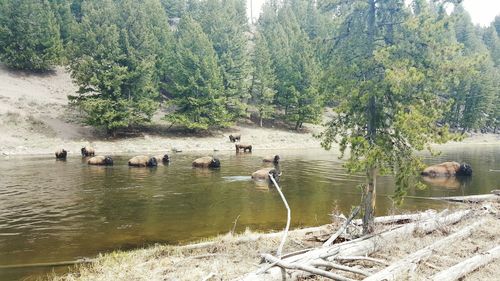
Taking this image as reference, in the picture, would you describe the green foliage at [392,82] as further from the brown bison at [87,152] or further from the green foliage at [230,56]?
the green foliage at [230,56]

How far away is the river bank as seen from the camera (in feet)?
28.9

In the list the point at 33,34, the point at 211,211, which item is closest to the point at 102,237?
the point at 211,211

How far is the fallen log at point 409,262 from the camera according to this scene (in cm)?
798

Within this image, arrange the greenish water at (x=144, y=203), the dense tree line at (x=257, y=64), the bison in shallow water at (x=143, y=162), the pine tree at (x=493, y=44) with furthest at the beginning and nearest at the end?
the pine tree at (x=493, y=44), the bison in shallow water at (x=143, y=162), the greenish water at (x=144, y=203), the dense tree line at (x=257, y=64)

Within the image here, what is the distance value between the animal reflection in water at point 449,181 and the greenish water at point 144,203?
7.6 inches

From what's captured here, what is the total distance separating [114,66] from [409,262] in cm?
4709

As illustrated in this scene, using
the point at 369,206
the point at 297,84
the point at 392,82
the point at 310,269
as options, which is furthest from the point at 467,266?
the point at 297,84

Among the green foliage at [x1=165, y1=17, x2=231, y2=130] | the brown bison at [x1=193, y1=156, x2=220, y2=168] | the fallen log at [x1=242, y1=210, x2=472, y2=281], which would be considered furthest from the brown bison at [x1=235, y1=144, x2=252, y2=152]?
the fallen log at [x1=242, y1=210, x2=472, y2=281]

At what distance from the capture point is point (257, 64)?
7069cm

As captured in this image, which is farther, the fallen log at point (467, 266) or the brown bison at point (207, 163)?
the brown bison at point (207, 163)

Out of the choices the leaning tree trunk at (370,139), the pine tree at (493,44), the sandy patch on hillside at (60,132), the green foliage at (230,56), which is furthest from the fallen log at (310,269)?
the pine tree at (493,44)

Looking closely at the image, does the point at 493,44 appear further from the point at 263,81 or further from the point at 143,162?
the point at 143,162

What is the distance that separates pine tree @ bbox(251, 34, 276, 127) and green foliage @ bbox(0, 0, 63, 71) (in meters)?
33.1

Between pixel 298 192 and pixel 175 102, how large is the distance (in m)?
39.3
